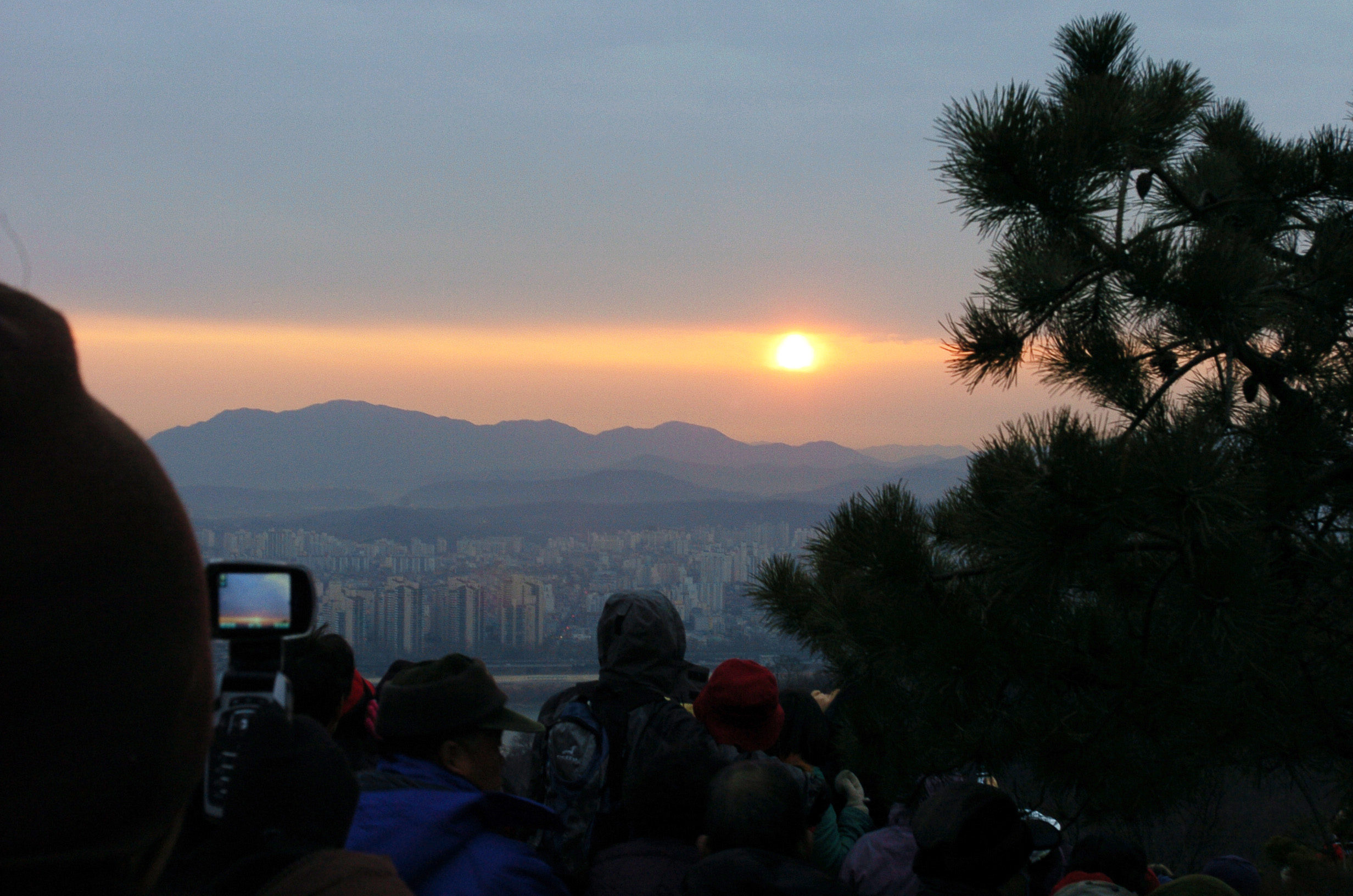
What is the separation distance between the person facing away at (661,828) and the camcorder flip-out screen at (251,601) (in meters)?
1.65

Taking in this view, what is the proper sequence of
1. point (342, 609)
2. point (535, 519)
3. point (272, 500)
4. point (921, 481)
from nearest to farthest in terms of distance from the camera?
point (921, 481) < point (342, 609) < point (272, 500) < point (535, 519)

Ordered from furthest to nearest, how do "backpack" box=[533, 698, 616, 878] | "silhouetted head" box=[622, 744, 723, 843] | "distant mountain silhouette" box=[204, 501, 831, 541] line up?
"distant mountain silhouette" box=[204, 501, 831, 541] < "backpack" box=[533, 698, 616, 878] < "silhouetted head" box=[622, 744, 723, 843]

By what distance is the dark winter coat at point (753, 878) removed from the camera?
7.75 ft

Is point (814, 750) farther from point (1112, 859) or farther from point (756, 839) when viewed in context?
point (756, 839)

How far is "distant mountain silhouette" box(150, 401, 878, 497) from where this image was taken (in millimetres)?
22750

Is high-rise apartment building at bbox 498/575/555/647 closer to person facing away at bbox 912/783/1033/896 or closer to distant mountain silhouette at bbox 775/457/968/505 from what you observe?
distant mountain silhouette at bbox 775/457/968/505

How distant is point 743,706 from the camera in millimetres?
3494

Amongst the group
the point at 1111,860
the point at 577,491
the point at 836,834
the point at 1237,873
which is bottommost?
the point at 1237,873

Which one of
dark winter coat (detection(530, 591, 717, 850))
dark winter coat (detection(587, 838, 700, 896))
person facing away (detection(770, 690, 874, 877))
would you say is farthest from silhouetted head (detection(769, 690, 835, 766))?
dark winter coat (detection(587, 838, 700, 896))

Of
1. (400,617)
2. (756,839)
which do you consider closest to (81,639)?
(756,839)

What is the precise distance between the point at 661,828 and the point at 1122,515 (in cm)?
148

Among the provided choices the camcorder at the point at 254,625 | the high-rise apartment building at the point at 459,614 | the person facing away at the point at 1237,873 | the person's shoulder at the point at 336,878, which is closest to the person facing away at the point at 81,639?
the person's shoulder at the point at 336,878

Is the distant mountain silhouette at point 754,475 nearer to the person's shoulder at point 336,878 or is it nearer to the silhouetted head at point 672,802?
the silhouetted head at point 672,802

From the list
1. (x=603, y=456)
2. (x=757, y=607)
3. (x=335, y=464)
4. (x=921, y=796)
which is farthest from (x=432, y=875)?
(x=603, y=456)
